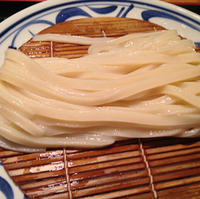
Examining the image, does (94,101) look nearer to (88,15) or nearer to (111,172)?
(111,172)

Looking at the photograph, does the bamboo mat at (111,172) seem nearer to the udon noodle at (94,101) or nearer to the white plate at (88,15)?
the udon noodle at (94,101)

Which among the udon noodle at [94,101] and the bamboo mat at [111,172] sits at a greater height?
the udon noodle at [94,101]

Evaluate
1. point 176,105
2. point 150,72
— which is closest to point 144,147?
point 176,105

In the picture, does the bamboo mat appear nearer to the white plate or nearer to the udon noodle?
the udon noodle

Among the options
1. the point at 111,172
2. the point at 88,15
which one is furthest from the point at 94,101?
the point at 88,15

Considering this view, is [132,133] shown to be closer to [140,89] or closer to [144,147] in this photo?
[144,147]

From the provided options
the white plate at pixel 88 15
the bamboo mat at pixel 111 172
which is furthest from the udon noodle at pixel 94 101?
the white plate at pixel 88 15
